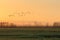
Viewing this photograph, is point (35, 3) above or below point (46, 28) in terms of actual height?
above

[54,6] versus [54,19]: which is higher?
[54,6]

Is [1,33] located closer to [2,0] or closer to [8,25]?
[8,25]

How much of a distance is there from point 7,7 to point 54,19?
0.40 metres

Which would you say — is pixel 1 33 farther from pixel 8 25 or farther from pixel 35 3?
pixel 35 3

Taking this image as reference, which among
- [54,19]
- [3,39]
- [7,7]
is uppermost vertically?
[7,7]

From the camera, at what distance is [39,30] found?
910 mm

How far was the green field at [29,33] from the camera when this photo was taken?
910mm

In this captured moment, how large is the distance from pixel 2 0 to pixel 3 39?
1.28ft

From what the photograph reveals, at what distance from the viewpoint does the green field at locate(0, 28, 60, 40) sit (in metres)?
0.91

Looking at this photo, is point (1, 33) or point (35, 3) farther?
point (35, 3)

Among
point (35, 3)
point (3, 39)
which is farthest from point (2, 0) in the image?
point (3, 39)

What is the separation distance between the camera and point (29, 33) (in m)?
0.92

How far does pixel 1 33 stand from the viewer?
92 centimetres

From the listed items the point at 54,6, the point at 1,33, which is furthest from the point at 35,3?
the point at 1,33
